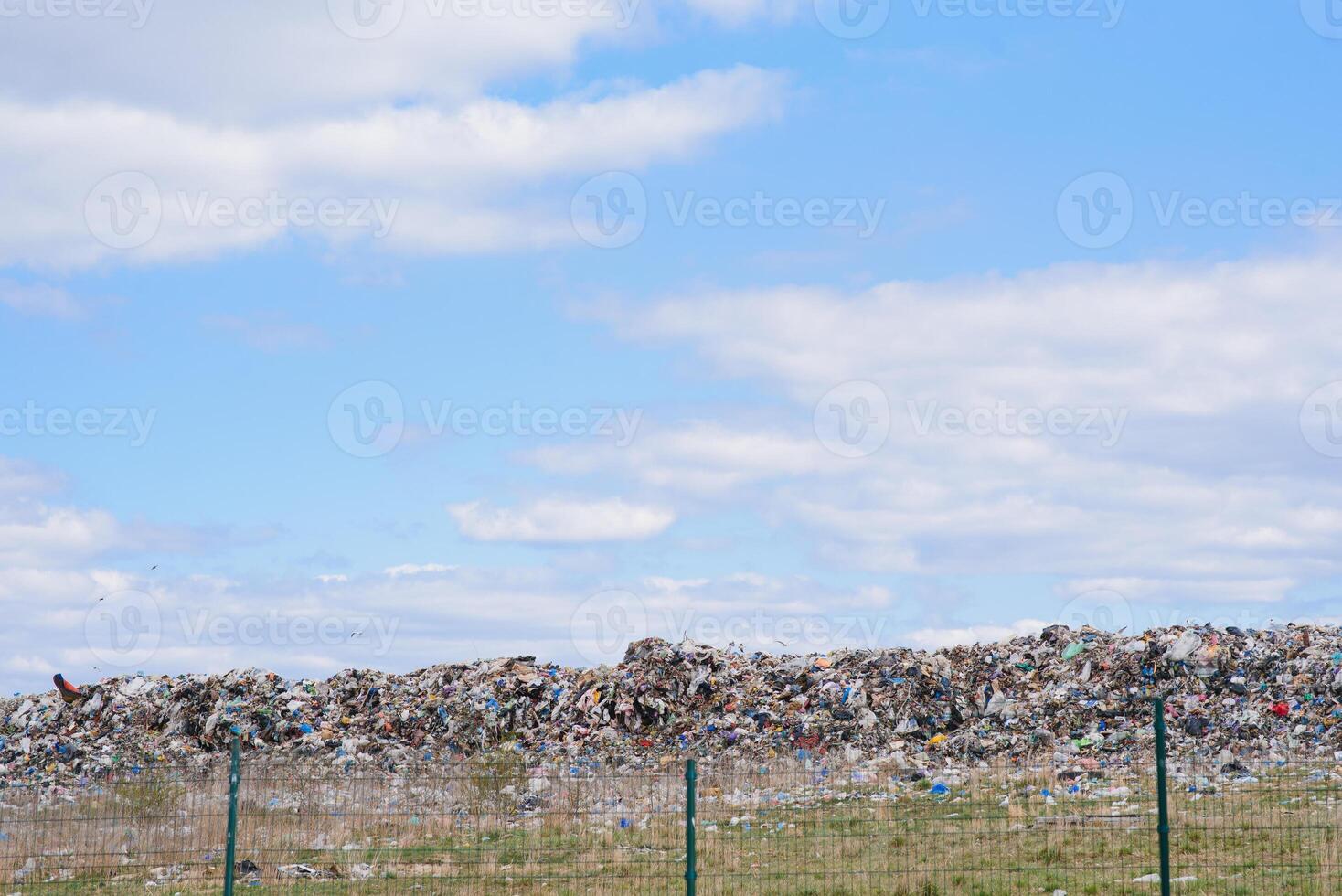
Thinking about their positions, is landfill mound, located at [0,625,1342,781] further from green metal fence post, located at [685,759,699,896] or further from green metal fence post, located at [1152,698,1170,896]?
green metal fence post, located at [685,759,699,896]

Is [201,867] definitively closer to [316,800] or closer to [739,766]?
[316,800]

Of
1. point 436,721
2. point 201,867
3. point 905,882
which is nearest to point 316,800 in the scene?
point 201,867

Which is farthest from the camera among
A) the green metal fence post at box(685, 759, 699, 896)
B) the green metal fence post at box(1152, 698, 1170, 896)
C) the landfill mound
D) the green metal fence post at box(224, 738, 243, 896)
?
the landfill mound

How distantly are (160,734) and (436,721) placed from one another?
5.90 m

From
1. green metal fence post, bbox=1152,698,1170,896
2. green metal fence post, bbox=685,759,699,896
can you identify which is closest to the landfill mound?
green metal fence post, bbox=1152,698,1170,896

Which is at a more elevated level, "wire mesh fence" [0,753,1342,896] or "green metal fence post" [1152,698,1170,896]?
"green metal fence post" [1152,698,1170,896]

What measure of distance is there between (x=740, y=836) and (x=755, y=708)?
31.1 feet

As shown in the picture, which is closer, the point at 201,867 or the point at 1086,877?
the point at 1086,877

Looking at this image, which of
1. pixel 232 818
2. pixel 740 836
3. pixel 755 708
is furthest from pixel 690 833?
pixel 755 708

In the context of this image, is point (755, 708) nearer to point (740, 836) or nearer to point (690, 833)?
point (740, 836)

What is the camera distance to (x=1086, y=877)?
12.3m

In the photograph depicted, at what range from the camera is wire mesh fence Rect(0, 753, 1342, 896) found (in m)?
12.5

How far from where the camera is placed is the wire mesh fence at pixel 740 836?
12516 millimetres

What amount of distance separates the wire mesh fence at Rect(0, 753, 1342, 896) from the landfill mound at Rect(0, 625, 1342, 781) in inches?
129
